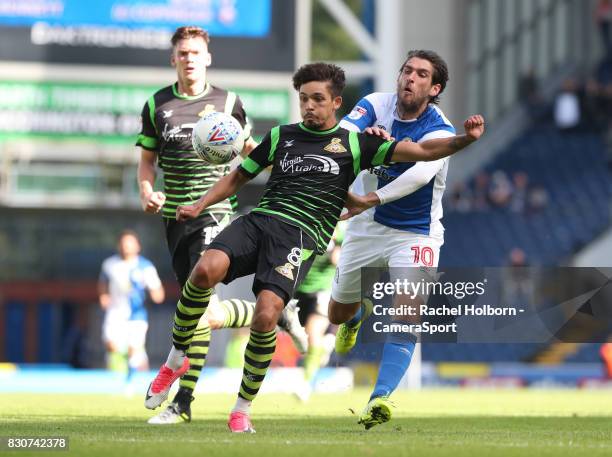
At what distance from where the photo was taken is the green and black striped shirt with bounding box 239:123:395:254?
792cm

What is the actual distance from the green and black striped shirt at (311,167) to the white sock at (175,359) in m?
1.07

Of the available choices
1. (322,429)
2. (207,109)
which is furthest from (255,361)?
(207,109)

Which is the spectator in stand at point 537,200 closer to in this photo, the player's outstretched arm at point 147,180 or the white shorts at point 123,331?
the white shorts at point 123,331

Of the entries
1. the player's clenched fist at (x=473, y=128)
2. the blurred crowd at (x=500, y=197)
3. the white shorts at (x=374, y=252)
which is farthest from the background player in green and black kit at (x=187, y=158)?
the blurred crowd at (x=500, y=197)

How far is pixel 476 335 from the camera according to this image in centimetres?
880

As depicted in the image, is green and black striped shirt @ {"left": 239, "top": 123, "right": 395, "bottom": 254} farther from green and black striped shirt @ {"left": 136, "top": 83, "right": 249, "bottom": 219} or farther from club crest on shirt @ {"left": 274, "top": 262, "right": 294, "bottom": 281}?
green and black striped shirt @ {"left": 136, "top": 83, "right": 249, "bottom": 219}

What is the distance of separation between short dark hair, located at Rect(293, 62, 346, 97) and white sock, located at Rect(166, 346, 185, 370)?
5.74 ft

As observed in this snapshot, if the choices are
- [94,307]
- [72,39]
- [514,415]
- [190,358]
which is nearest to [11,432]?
[190,358]

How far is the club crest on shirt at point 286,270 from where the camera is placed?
7.74 metres

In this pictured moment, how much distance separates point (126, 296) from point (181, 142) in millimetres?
8651

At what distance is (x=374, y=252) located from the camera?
8.96 m

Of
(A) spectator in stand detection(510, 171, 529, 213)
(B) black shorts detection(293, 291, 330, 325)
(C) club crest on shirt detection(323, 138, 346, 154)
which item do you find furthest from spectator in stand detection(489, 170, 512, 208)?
(C) club crest on shirt detection(323, 138, 346, 154)

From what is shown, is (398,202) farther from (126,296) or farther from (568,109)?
(568,109)

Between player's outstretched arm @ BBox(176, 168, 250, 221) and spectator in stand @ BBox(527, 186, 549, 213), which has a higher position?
player's outstretched arm @ BBox(176, 168, 250, 221)
